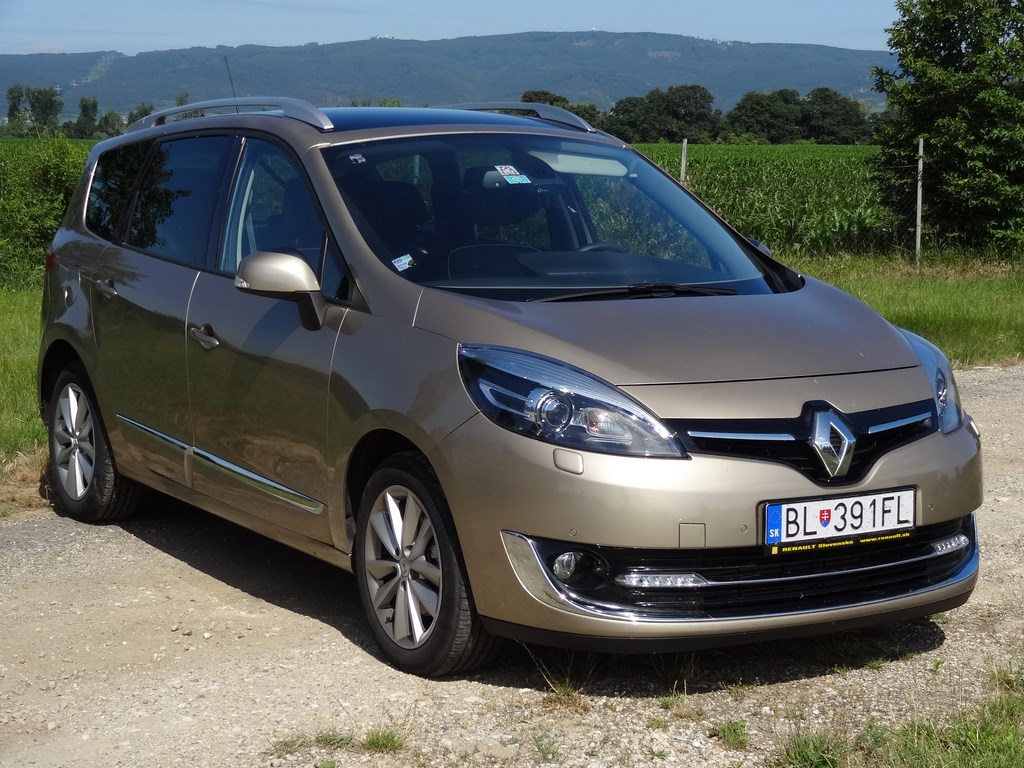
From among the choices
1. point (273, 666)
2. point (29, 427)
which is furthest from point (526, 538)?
point (29, 427)

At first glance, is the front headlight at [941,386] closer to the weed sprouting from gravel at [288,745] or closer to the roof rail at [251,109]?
the weed sprouting from gravel at [288,745]

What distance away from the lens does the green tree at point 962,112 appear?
1838 cm

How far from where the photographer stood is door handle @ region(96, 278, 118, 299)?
579 centimetres

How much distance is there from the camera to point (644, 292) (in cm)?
449

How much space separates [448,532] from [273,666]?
0.84 m

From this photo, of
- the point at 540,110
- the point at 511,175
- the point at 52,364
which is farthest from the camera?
the point at 52,364

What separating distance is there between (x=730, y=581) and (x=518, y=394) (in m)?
0.79

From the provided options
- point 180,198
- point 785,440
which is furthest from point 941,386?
point 180,198

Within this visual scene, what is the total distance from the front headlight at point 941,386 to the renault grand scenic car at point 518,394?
2cm

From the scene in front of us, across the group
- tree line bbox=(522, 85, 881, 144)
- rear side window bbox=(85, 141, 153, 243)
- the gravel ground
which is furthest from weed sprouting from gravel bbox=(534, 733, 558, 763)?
tree line bbox=(522, 85, 881, 144)

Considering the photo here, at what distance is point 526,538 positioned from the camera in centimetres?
378

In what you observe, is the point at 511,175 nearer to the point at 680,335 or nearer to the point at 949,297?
the point at 680,335

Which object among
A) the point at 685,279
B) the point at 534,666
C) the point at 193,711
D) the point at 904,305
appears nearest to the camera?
the point at 193,711

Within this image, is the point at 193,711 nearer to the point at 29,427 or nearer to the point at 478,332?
the point at 478,332
